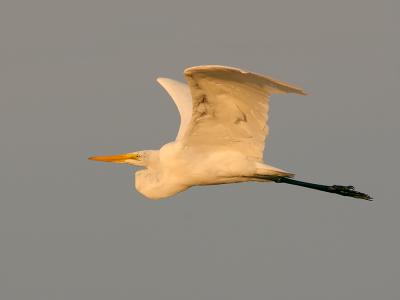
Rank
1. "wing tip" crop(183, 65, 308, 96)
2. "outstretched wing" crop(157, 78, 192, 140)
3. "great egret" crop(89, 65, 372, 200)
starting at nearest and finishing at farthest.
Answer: "wing tip" crop(183, 65, 308, 96)
"great egret" crop(89, 65, 372, 200)
"outstretched wing" crop(157, 78, 192, 140)

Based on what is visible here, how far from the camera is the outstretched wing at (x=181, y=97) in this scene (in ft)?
60.5

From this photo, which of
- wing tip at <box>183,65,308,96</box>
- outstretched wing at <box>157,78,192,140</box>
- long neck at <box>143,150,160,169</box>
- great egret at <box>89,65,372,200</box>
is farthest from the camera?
outstretched wing at <box>157,78,192,140</box>

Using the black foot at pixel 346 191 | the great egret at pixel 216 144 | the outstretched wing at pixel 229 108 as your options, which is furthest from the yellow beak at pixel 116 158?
the black foot at pixel 346 191

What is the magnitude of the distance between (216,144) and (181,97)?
2724 millimetres

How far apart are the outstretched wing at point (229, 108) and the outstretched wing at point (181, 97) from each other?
1.14 metres

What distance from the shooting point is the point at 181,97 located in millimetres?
19469

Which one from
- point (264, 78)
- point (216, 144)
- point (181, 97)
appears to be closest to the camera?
point (264, 78)

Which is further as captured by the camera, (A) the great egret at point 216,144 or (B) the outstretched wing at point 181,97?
(B) the outstretched wing at point 181,97

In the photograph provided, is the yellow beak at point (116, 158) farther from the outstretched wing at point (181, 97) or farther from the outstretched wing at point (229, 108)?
the outstretched wing at point (229, 108)

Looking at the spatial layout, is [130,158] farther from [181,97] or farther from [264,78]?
[264,78]

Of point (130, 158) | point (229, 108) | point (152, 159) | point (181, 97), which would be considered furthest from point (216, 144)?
point (181, 97)

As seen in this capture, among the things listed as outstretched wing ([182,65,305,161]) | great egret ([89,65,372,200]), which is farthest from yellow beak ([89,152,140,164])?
outstretched wing ([182,65,305,161])

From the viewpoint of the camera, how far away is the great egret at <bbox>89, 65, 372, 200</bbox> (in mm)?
15219

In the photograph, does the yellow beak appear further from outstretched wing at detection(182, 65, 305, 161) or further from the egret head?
outstretched wing at detection(182, 65, 305, 161)
